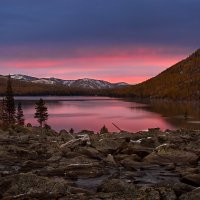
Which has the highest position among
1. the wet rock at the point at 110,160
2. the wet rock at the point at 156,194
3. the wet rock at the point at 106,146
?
the wet rock at the point at 106,146

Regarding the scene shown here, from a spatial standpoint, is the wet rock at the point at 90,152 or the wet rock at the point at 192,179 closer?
the wet rock at the point at 192,179

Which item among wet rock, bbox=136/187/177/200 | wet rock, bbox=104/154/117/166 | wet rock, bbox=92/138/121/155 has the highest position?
wet rock, bbox=92/138/121/155

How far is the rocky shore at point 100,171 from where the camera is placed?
17047 millimetres

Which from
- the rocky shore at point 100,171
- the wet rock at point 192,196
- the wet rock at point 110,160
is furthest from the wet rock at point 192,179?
the wet rock at point 110,160

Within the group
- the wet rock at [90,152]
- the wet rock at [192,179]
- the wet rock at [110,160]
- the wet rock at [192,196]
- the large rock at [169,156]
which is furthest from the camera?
the wet rock at [90,152]

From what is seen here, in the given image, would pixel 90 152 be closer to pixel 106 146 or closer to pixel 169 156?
pixel 106 146

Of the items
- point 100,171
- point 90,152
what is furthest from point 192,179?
point 90,152

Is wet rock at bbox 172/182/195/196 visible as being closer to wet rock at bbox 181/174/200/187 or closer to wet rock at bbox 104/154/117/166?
wet rock at bbox 181/174/200/187

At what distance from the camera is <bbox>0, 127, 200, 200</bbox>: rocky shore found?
17047mm

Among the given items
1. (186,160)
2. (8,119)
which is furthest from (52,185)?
(8,119)

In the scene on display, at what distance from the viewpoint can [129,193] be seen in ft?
55.7

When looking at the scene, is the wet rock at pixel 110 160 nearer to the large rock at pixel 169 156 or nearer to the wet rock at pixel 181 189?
the large rock at pixel 169 156

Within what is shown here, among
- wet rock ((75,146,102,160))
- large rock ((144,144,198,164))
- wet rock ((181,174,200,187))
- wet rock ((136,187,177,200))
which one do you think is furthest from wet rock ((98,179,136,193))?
large rock ((144,144,198,164))

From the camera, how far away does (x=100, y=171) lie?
23297 mm
